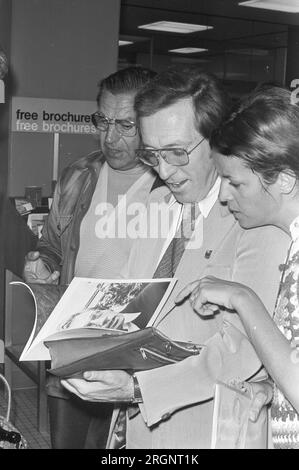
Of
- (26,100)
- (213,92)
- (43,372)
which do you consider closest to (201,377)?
(213,92)

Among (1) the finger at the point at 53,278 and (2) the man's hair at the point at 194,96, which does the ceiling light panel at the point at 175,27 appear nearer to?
(1) the finger at the point at 53,278

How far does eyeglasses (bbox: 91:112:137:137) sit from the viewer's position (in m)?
2.04

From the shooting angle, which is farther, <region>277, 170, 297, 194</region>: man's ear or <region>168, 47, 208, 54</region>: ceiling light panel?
<region>168, 47, 208, 54</region>: ceiling light panel

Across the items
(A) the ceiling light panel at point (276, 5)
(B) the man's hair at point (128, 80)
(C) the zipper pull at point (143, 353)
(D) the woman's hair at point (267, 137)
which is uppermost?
(A) the ceiling light panel at point (276, 5)

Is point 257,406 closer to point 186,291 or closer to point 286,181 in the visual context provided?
point 186,291

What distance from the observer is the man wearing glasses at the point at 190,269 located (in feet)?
4.30

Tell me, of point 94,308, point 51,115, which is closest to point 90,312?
point 94,308

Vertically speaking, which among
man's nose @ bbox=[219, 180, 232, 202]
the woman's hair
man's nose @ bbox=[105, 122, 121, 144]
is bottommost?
man's nose @ bbox=[219, 180, 232, 202]

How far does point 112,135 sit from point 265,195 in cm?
92

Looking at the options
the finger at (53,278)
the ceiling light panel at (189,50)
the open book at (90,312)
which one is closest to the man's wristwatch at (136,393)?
the open book at (90,312)

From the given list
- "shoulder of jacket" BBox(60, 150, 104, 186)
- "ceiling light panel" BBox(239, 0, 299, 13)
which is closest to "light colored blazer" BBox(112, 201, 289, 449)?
"shoulder of jacket" BBox(60, 150, 104, 186)

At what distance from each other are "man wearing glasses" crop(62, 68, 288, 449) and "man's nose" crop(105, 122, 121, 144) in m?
0.57

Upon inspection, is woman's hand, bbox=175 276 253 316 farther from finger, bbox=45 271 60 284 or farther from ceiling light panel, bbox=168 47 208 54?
ceiling light panel, bbox=168 47 208 54

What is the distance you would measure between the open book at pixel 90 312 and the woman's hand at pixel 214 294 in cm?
7
